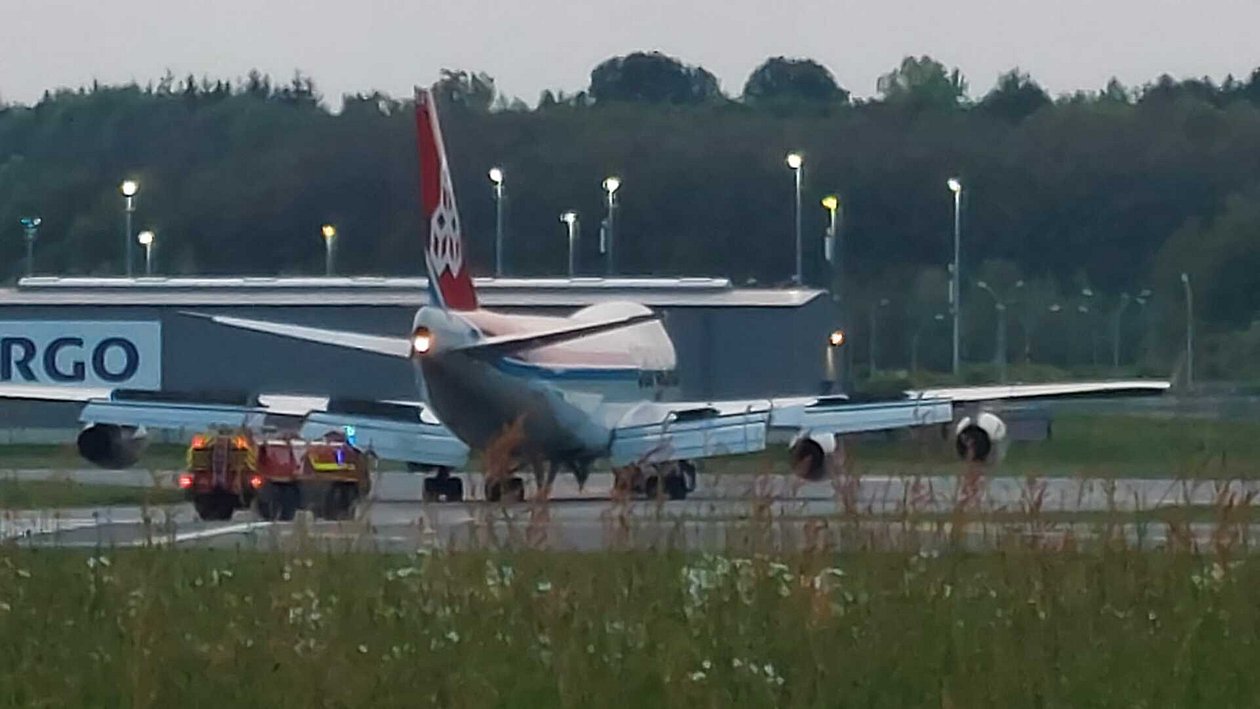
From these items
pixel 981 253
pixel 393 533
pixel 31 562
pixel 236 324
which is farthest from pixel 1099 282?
pixel 31 562

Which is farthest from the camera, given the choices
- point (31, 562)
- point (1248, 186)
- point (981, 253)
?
point (981, 253)

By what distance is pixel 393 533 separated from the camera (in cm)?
2431

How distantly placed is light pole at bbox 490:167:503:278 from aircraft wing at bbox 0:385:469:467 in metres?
24.0

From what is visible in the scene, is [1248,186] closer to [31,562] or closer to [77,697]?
[31,562]

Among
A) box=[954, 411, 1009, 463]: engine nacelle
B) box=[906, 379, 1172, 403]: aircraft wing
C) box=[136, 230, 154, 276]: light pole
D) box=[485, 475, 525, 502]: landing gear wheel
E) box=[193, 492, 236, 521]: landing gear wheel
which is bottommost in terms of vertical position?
box=[193, 492, 236, 521]: landing gear wheel

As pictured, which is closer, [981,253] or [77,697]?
[77,697]

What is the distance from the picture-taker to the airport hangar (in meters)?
59.7

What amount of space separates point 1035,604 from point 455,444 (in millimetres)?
27681

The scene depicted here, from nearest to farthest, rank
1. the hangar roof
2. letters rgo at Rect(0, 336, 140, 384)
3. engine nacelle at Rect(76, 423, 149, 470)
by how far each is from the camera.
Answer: engine nacelle at Rect(76, 423, 149, 470) → the hangar roof → letters rgo at Rect(0, 336, 140, 384)

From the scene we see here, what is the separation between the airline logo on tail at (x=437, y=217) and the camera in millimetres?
38688

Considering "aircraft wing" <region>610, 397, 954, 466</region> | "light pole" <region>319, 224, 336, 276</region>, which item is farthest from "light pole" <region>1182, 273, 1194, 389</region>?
"aircraft wing" <region>610, 397, 954, 466</region>

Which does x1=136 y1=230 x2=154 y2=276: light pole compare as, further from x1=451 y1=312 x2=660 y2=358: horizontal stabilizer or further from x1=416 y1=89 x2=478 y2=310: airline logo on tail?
x1=451 y1=312 x2=660 y2=358: horizontal stabilizer

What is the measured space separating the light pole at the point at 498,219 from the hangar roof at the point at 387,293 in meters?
4.45

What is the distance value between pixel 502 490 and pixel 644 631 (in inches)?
118
